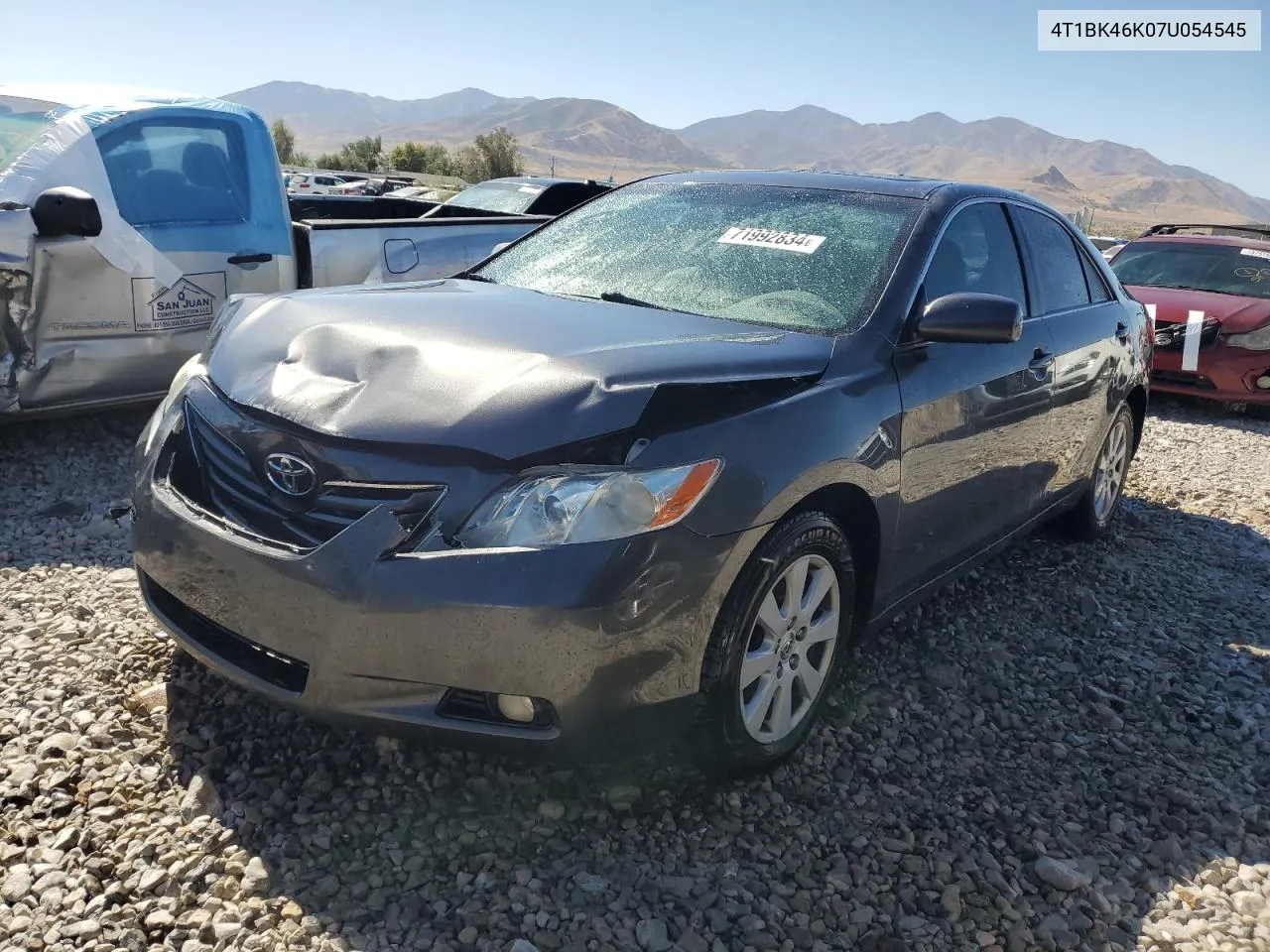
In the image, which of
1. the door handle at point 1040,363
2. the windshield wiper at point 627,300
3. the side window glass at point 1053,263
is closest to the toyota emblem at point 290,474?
the windshield wiper at point 627,300

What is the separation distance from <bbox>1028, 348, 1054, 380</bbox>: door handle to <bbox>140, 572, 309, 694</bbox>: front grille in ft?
9.10

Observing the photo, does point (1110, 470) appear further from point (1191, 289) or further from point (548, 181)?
point (548, 181)

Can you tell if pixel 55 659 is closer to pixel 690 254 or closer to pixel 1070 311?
pixel 690 254

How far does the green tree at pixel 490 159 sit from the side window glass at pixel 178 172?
185 feet

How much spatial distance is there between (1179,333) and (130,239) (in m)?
8.05

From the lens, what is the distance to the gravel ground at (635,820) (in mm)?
2268

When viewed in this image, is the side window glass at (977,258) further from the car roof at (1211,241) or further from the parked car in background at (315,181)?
→ the parked car in background at (315,181)

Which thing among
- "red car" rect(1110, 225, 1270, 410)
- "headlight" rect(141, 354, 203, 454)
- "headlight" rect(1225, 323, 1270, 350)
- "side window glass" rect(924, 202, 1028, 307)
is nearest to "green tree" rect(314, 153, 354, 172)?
"red car" rect(1110, 225, 1270, 410)

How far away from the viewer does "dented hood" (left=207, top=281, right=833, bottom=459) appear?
234 cm

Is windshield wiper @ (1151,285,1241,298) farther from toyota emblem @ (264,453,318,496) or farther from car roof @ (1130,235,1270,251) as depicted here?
toyota emblem @ (264,453,318,496)

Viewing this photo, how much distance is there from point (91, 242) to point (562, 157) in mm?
174890

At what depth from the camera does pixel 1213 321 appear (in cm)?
879

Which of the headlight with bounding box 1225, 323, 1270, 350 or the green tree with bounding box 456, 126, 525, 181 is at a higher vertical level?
the green tree with bounding box 456, 126, 525, 181

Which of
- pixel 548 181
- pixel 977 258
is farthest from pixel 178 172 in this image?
pixel 548 181
